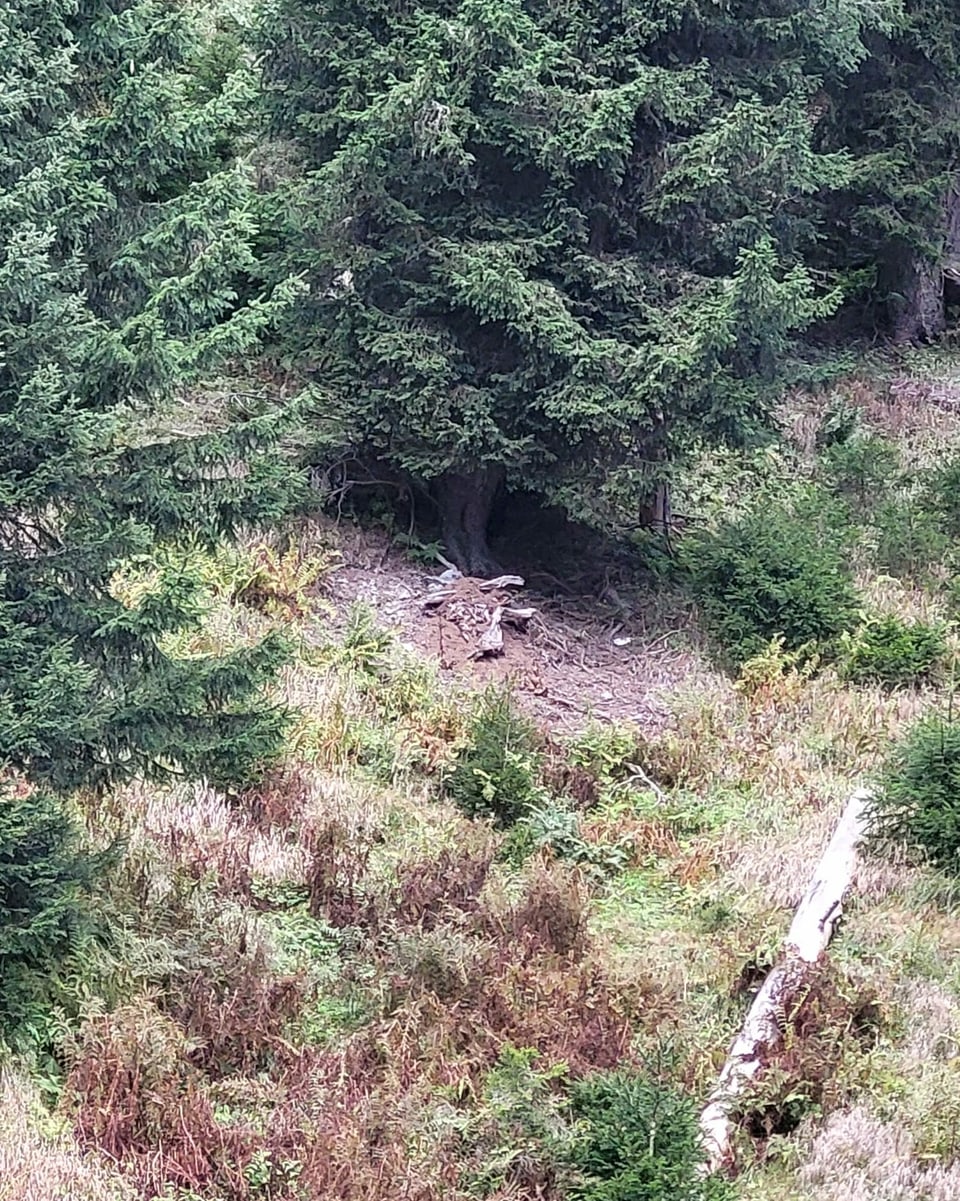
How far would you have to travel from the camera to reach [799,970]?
650 centimetres

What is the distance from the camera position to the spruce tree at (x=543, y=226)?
35.6 ft

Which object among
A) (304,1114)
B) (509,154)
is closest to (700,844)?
(304,1114)

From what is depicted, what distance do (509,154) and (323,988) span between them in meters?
7.21

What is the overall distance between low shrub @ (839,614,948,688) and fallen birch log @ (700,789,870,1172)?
106 inches

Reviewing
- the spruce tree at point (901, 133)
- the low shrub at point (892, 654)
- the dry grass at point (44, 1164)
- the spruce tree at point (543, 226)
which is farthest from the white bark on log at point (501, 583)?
the spruce tree at point (901, 133)

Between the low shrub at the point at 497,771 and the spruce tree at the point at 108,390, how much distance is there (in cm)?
232

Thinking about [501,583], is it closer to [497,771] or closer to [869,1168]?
[497,771]

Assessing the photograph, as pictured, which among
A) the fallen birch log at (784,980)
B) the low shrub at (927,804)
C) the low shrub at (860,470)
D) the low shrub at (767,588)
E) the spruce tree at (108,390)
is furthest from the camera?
the low shrub at (860,470)

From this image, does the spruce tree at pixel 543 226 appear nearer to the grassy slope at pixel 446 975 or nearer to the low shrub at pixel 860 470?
the grassy slope at pixel 446 975

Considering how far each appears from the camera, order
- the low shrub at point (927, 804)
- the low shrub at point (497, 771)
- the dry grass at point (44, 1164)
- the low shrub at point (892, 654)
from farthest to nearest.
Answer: the low shrub at point (892, 654), the low shrub at point (497, 771), the low shrub at point (927, 804), the dry grass at point (44, 1164)

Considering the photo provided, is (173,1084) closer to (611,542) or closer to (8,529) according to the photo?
(8,529)

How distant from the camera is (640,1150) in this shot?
5.09 meters

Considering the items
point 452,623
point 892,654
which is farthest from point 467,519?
point 892,654

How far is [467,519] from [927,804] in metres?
5.39
